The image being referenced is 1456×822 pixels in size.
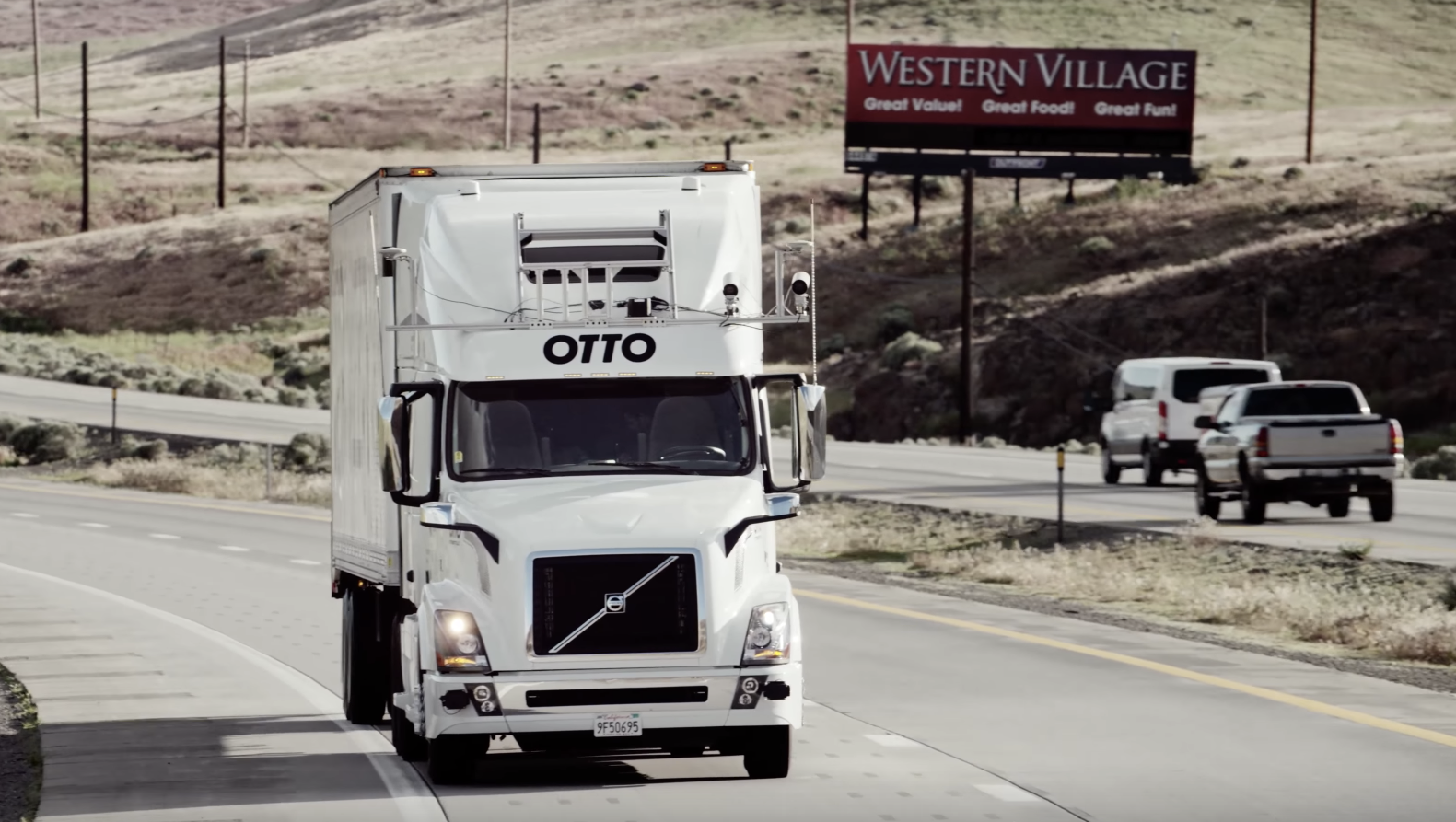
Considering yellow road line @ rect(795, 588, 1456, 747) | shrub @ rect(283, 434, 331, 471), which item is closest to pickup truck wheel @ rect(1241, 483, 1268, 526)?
yellow road line @ rect(795, 588, 1456, 747)

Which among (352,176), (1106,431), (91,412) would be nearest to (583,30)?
(352,176)

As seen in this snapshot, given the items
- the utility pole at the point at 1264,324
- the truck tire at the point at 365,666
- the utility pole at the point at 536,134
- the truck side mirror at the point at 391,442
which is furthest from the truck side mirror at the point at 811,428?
the utility pole at the point at 536,134

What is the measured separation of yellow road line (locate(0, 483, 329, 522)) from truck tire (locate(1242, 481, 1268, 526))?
1468 centimetres

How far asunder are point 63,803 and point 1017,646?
31.1 feet

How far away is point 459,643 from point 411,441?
141cm

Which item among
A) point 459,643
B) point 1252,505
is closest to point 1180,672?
point 459,643

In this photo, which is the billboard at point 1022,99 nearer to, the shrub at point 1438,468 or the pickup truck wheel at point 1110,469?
the shrub at point 1438,468

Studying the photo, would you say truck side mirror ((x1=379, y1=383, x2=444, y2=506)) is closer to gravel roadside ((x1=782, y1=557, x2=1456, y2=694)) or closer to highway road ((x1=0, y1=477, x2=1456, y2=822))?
highway road ((x1=0, y1=477, x2=1456, y2=822))

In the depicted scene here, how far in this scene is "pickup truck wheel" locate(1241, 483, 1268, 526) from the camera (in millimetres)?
29875

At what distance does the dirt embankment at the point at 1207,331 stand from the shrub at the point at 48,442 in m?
25.6

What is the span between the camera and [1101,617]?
21734 mm

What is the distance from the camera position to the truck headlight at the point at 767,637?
11.3 meters

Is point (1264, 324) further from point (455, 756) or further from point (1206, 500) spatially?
point (455, 756)

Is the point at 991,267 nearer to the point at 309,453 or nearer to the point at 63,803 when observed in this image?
the point at 309,453
